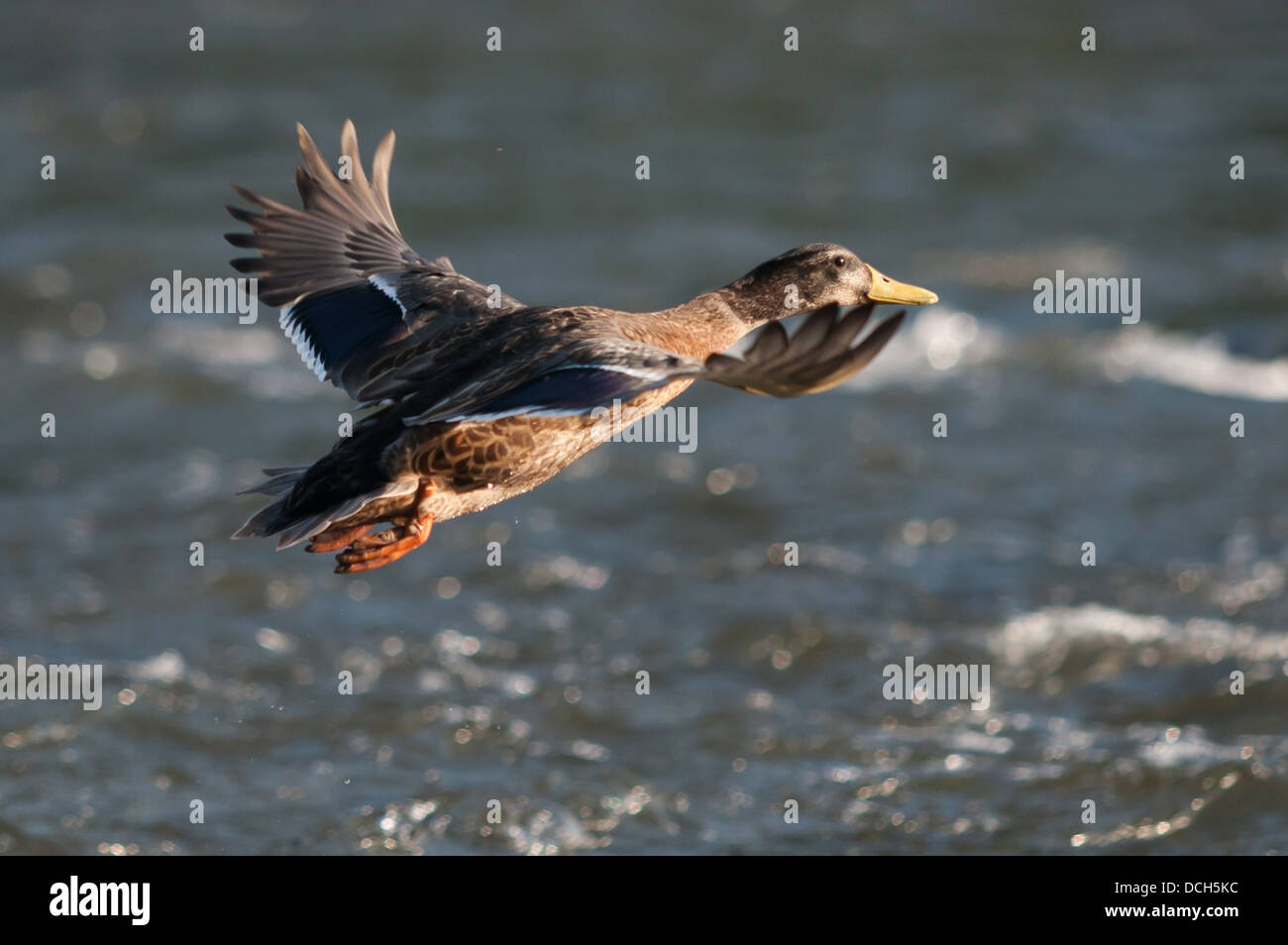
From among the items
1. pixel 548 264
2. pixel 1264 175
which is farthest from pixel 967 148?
pixel 548 264

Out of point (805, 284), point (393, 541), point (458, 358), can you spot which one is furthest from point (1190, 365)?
point (393, 541)

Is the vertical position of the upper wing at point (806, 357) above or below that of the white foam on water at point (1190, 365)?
below

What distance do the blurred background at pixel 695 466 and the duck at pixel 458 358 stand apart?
5.19 feet

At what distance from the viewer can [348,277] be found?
593 centimetres

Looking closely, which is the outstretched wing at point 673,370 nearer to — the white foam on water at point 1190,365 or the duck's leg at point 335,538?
the duck's leg at point 335,538

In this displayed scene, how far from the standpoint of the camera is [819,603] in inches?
315

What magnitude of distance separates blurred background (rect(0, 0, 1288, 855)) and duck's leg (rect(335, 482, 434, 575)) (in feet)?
4.43

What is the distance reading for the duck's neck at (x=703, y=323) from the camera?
5270 mm

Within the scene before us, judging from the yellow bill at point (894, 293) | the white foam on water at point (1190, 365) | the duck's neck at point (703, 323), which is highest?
the white foam on water at point (1190, 365)

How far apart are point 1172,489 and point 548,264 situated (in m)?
5.00

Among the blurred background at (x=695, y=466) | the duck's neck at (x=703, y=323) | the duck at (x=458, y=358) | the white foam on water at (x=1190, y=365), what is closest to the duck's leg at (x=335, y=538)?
the duck at (x=458, y=358)

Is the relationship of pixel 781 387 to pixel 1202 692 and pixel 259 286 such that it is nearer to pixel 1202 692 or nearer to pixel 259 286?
pixel 259 286

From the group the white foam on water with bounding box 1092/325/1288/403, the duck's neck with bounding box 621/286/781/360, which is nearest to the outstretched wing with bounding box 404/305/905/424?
the duck's neck with bounding box 621/286/781/360
